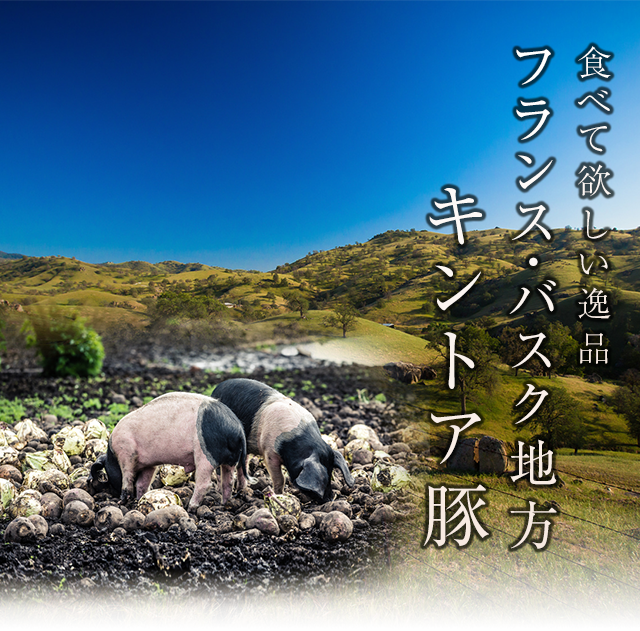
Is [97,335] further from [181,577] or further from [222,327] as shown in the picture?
[181,577]

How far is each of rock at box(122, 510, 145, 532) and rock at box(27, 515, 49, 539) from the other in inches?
25.3

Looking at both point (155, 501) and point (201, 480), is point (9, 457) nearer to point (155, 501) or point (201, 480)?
point (155, 501)

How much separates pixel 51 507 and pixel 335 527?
8.39 ft

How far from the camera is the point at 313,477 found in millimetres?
3459

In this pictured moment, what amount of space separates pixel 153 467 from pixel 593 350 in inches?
280

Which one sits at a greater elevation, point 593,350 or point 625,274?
point 625,274

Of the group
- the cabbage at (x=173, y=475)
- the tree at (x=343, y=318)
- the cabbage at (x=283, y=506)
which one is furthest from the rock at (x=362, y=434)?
the tree at (x=343, y=318)

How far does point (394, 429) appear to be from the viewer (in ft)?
21.6

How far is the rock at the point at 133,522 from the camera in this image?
10.1ft

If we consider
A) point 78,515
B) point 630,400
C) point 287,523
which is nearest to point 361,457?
point 287,523

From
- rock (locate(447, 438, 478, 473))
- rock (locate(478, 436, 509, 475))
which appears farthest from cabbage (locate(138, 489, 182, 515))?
rock (locate(478, 436, 509, 475))

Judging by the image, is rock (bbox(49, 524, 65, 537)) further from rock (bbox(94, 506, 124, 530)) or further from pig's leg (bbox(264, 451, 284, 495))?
pig's leg (bbox(264, 451, 284, 495))

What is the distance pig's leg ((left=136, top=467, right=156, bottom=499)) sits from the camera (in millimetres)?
3846

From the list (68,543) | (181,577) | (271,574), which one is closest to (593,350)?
(271,574)
